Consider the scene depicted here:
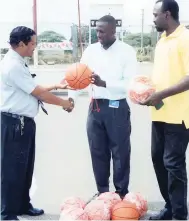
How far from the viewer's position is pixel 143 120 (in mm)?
9766

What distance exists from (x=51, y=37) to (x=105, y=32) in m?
18.9

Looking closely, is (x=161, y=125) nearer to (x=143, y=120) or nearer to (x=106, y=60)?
(x=106, y=60)

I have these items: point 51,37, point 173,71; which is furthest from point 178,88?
point 51,37

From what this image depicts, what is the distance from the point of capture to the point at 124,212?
4.02 m

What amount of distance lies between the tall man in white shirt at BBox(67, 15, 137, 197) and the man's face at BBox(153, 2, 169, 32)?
24.7 inches

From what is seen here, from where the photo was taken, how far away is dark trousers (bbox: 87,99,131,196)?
15.0 ft

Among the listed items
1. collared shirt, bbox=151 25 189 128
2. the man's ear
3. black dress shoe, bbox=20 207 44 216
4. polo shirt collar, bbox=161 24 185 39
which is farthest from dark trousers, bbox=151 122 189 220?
the man's ear

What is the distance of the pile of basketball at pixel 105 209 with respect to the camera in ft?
12.9

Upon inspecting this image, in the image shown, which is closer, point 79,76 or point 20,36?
point 20,36

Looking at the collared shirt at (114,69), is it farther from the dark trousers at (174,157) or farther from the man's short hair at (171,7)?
the man's short hair at (171,7)

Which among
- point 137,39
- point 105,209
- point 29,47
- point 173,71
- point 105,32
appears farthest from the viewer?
point 137,39

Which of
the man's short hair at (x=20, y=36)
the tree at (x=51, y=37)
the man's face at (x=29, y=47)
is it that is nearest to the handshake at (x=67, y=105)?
the man's face at (x=29, y=47)

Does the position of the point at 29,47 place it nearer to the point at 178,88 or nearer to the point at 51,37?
the point at 178,88

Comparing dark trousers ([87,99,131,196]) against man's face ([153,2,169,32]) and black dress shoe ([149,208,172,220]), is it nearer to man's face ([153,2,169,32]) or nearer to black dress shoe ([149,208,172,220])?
black dress shoe ([149,208,172,220])
